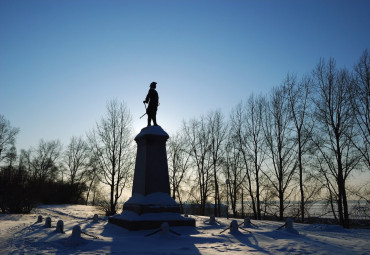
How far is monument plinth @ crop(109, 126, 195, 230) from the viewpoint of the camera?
977 cm

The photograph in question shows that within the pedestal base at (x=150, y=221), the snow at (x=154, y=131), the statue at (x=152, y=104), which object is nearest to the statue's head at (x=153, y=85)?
the statue at (x=152, y=104)

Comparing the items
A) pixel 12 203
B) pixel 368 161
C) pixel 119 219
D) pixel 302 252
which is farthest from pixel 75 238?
pixel 12 203

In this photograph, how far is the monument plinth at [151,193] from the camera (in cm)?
977

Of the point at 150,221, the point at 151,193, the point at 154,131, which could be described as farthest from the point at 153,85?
the point at 150,221

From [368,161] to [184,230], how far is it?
12.0m

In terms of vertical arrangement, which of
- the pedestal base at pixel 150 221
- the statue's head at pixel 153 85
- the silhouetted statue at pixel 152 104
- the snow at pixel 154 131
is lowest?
the pedestal base at pixel 150 221

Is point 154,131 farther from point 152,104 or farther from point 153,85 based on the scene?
point 153,85

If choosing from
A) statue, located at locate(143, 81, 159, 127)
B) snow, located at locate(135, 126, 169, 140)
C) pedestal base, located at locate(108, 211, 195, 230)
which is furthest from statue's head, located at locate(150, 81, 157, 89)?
pedestal base, located at locate(108, 211, 195, 230)

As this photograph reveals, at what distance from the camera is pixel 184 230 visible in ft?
31.2

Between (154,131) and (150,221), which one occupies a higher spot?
(154,131)

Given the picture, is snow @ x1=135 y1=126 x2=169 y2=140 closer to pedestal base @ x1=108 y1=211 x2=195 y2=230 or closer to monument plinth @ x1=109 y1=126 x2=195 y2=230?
monument plinth @ x1=109 y1=126 x2=195 y2=230

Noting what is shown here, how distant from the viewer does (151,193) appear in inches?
423

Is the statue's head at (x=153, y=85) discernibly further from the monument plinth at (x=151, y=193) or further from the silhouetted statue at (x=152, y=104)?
the monument plinth at (x=151, y=193)

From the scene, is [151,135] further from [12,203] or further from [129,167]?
[12,203]
